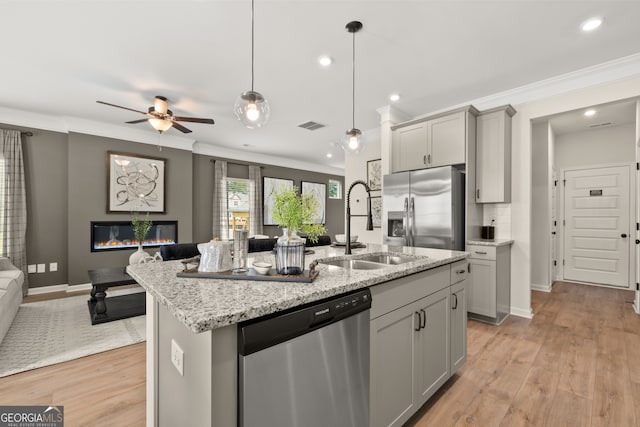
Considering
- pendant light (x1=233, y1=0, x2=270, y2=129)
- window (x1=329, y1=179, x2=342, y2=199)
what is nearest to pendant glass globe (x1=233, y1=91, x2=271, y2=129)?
pendant light (x1=233, y1=0, x2=270, y2=129)

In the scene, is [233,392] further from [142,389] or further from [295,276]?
[142,389]

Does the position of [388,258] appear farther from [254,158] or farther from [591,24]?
[254,158]

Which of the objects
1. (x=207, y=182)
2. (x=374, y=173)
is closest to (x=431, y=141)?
(x=374, y=173)

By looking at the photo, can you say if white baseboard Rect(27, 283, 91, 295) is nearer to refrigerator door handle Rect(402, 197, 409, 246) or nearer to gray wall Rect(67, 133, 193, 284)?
gray wall Rect(67, 133, 193, 284)

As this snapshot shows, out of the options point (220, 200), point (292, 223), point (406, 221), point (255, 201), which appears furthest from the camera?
point (255, 201)

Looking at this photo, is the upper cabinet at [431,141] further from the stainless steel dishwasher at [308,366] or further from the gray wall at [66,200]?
the gray wall at [66,200]

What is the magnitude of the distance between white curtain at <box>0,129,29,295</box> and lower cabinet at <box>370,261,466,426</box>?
18.1 ft

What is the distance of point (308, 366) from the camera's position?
104 cm

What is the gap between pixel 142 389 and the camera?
2.06m

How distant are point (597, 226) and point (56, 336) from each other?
7743mm

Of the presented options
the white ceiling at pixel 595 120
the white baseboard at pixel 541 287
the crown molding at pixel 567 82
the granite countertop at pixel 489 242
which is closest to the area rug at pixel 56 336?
the granite countertop at pixel 489 242

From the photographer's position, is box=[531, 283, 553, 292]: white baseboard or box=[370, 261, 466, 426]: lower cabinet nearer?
box=[370, 261, 466, 426]: lower cabinet

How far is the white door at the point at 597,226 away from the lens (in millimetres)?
4645

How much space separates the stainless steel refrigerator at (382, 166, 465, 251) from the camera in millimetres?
3377
